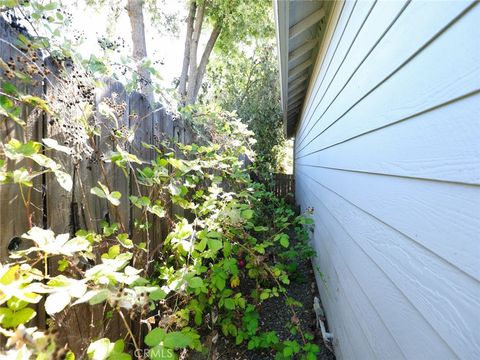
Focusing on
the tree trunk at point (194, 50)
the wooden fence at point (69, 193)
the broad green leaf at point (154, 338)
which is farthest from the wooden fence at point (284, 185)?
the broad green leaf at point (154, 338)

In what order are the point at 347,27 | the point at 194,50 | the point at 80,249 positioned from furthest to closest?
the point at 194,50
the point at 347,27
the point at 80,249

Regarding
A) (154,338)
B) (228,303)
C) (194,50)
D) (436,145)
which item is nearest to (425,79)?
(436,145)

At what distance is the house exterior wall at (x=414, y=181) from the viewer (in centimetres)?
61

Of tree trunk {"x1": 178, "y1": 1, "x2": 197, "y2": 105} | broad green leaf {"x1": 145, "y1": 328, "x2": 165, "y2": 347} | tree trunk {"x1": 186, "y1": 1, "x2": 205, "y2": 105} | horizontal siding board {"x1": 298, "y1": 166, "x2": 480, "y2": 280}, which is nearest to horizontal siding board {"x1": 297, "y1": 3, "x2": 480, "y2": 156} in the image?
horizontal siding board {"x1": 298, "y1": 166, "x2": 480, "y2": 280}

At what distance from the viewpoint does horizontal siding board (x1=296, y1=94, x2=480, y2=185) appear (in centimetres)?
60

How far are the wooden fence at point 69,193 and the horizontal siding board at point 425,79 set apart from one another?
1.26 m

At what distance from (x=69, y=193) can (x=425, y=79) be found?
146 centimetres

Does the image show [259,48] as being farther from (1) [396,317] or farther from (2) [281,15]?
(1) [396,317]

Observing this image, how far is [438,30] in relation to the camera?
731 mm

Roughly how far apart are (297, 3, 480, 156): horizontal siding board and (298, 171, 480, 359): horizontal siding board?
1.40 feet

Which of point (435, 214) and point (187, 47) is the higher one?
point (187, 47)

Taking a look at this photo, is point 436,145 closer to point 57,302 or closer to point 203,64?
point 57,302

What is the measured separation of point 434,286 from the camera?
28.5 inches

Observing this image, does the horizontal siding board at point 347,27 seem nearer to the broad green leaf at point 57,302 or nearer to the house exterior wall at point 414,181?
the house exterior wall at point 414,181
